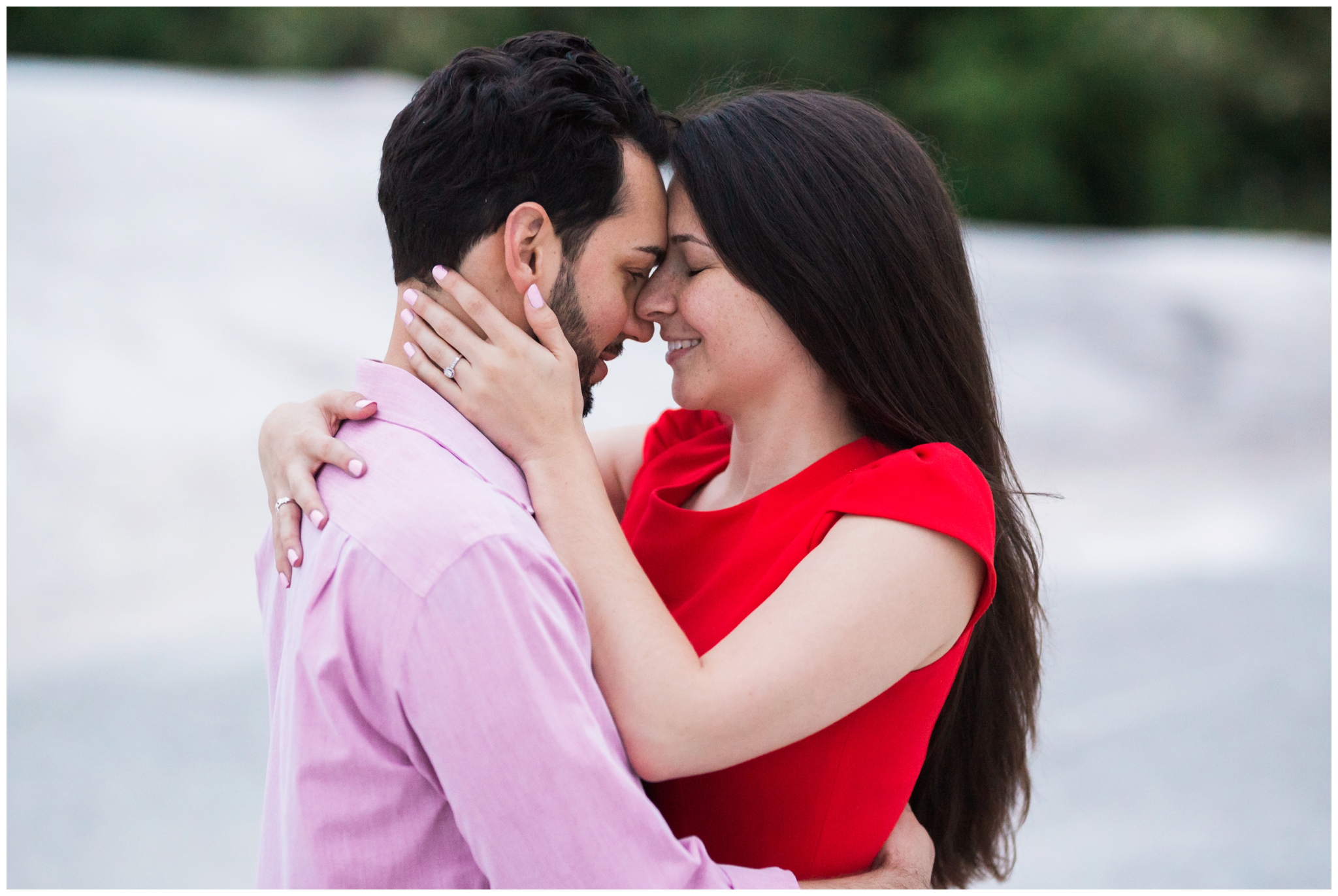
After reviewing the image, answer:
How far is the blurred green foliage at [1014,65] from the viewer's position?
27.3ft

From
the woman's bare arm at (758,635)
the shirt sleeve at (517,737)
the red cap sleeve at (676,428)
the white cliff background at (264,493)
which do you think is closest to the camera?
the shirt sleeve at (517,737)

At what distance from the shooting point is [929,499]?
1271 millimetres

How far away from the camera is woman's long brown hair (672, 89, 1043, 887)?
1.39m

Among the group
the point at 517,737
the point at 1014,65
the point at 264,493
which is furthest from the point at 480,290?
the point at 1014,65

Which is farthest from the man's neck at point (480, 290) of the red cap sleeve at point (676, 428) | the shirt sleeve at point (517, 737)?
the red cap sleeve at point (676, 428)

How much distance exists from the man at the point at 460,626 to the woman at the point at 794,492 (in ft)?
0.22

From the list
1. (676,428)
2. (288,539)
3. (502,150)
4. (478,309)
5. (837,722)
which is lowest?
(837,722)

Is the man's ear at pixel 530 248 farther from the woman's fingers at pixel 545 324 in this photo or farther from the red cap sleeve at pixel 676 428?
the red cap sleeve at pixel 676 428

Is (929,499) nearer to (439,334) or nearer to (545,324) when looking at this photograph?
(545,324)

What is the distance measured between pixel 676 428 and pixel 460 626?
89 centimetres

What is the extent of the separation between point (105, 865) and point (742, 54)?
6.90 m

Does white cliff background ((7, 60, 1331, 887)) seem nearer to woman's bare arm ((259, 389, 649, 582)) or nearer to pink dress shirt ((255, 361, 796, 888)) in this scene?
woman's bare arm ((259, 389, 649, 582))

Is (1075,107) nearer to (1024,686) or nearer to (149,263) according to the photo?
(149,263)

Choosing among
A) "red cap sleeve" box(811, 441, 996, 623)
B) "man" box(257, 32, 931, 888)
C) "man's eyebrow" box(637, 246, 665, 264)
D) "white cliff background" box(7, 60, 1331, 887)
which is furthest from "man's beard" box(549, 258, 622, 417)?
"white cliff background" box(7, 60, 1331, 887)
